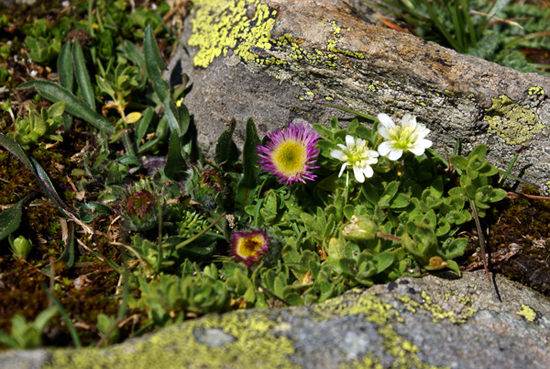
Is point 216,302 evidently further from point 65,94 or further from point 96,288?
point 65,94

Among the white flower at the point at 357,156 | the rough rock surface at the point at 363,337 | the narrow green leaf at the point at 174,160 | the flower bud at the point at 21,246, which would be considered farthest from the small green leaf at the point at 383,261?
the flower bud at the point at 21,246

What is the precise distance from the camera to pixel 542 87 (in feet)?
9.08

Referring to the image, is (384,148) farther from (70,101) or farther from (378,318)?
(70,101)

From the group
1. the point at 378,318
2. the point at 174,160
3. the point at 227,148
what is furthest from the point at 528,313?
the point at 174,160

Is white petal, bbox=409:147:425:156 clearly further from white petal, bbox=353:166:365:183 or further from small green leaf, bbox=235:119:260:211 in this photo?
small green leaf, bbox=235:119:260:211

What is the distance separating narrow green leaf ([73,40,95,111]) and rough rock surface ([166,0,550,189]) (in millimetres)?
1002

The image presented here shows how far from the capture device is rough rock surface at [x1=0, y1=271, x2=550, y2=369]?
173 centimetres

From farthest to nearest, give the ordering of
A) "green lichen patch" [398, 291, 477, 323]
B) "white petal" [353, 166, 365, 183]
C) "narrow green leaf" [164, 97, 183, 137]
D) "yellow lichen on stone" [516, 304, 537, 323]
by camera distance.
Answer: "narrow green leaf" [164, 97, 183, 137], "white petal" [353, 166, 365, 183], "yellow lichen on stone" [516, 304, 537, 323], "green lichen patch" [398, 291, 477, 323]

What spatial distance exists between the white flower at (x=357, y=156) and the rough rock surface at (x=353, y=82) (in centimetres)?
47

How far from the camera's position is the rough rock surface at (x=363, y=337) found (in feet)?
5.67

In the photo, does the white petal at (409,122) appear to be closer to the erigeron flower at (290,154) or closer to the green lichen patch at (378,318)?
the erigeron flower at (290,154)

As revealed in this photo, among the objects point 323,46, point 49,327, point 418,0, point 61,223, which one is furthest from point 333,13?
point 49,327

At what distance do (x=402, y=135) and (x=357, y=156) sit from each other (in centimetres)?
32

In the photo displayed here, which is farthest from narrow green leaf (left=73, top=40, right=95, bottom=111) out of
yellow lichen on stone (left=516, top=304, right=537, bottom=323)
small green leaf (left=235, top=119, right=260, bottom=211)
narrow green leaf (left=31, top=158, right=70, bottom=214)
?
yellow lichen on stone (left=516, top=304, right=537, bottom=323)
